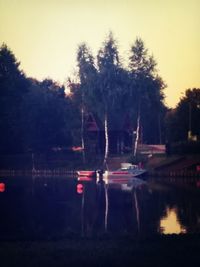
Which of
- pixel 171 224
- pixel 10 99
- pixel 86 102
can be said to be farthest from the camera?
pixel 10 99

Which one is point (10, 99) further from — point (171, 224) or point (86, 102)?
point (171, 224)

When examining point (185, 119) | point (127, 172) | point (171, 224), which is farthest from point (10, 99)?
point (171, 224)

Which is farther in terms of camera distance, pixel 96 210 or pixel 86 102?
pixel 86 102

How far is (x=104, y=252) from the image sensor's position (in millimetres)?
12836

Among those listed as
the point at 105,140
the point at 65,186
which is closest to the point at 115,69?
the point at 105,140

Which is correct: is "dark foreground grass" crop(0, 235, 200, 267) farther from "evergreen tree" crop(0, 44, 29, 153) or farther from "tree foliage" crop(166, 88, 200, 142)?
"tree foliage" crop(166, 88, 200, 142)

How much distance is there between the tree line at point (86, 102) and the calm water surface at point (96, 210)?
10104 millimetres

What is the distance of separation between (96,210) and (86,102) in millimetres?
23888

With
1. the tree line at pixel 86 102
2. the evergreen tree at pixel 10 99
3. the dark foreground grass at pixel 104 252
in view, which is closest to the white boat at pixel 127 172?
the tree line at pixel 86 102

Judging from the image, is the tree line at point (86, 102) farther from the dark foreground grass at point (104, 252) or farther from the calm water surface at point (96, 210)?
the dark foreground grass at point (104, 252)

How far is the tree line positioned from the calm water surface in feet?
33.1

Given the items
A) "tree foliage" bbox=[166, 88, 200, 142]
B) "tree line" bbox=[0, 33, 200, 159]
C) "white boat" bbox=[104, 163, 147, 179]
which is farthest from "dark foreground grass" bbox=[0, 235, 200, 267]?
"tree foliage" bbox=[166, 88, 200, 142]

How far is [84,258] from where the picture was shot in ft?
40.4

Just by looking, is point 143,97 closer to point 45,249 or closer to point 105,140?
point 105,140
